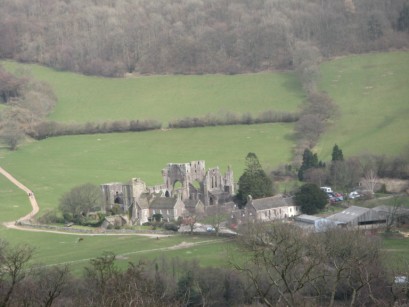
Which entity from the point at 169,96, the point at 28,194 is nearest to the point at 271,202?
the point at 28,194

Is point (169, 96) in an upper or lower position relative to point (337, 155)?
upper

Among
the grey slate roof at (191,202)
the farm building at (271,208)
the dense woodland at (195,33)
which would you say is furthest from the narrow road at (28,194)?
the dense woodland at (195,33)

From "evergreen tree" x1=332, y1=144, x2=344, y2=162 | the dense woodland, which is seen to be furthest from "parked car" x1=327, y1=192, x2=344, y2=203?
the dense woodland

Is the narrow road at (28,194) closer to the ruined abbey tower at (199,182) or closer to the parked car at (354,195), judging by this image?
the ruined abbey tower at (199,182)

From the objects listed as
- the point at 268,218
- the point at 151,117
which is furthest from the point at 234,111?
the point at 268,218

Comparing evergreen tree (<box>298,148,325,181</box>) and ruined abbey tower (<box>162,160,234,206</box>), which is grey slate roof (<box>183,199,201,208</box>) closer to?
ruined abbey tower (<box>162,160,234,206</box>)

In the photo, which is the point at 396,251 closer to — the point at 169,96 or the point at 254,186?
the point at 254,186

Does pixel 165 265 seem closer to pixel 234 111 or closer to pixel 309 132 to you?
pixel 309 132
